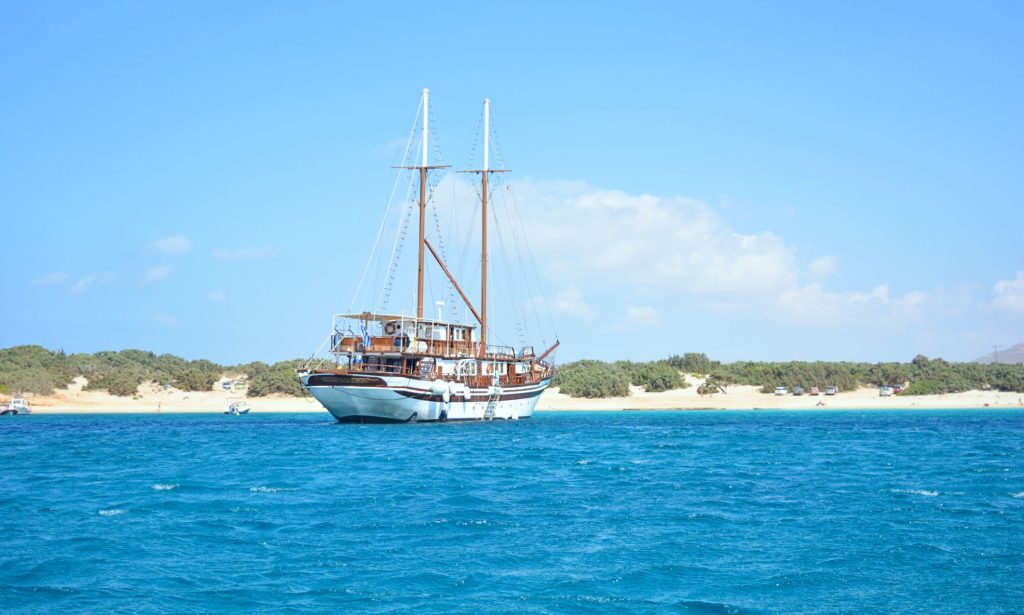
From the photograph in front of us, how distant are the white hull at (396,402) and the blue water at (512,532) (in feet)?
67.3

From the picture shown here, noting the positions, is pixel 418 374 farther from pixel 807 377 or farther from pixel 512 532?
pixel 807 377

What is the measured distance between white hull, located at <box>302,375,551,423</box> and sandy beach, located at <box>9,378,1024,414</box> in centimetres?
3699

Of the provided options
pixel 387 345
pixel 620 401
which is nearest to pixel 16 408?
pixel 387 345

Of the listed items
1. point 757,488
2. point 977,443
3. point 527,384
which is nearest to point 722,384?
point 527,384

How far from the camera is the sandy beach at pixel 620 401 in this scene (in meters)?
105

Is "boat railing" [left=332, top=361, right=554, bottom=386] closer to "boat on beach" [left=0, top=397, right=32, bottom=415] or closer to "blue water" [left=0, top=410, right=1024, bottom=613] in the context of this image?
"blue water" [left=0, top=410, right=1024, bottom=613]

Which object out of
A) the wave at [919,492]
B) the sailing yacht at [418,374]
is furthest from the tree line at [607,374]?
the wave at [919,492]

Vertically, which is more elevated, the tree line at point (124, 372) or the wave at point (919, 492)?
the tree line at point (124, 372)

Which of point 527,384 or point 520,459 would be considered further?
Result: point 527,384

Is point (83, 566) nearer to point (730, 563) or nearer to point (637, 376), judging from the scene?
point (730, 563)

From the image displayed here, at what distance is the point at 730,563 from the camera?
19141mm

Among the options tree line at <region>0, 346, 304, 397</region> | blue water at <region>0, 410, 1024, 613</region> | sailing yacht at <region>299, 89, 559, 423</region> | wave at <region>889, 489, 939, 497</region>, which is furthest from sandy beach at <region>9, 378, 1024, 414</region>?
wave at <region>889, 489, 939, 497</region>

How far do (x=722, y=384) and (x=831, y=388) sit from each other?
1407cm

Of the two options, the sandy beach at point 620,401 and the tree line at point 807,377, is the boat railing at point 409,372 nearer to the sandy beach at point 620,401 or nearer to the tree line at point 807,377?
the sandy beach at point 620,401
